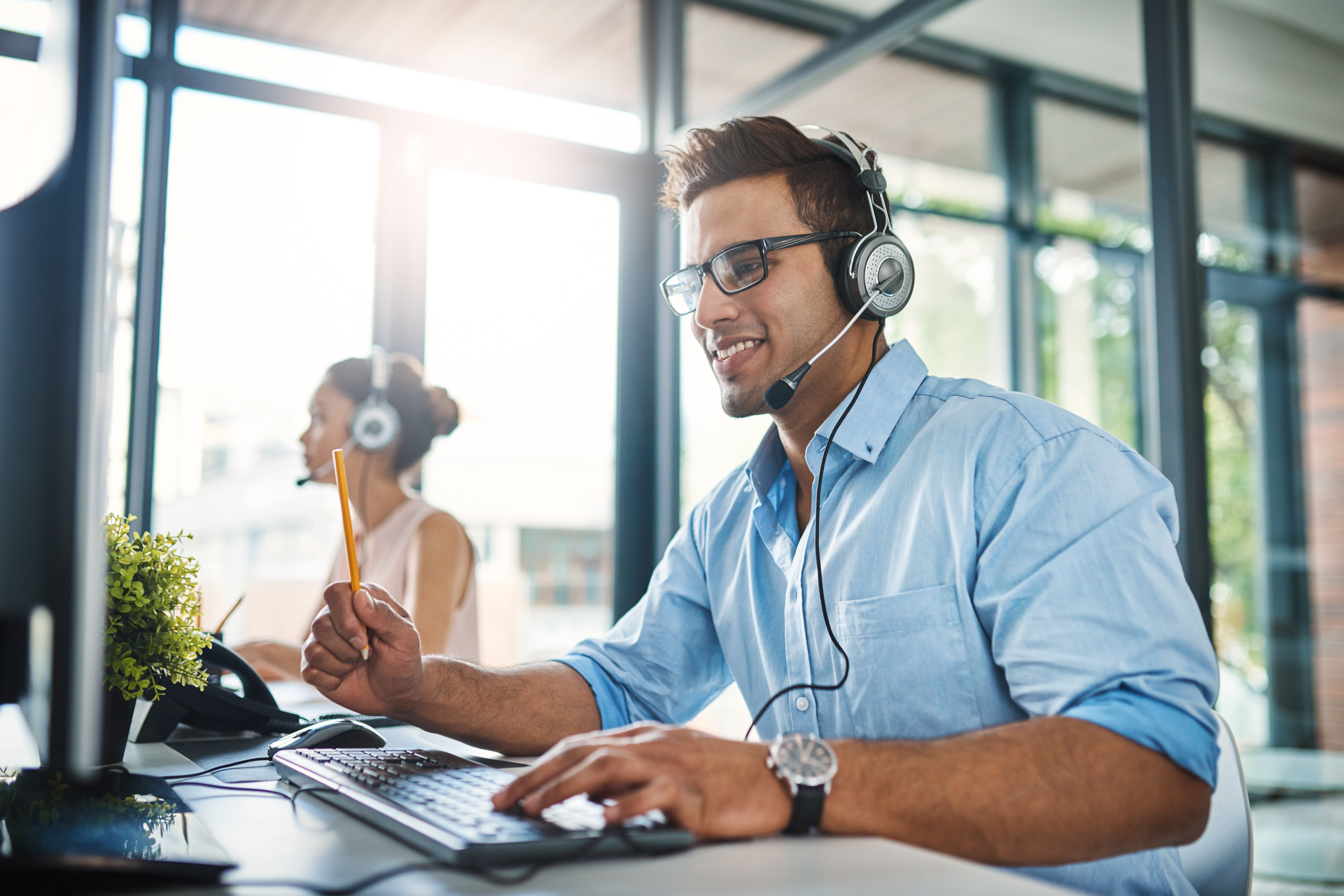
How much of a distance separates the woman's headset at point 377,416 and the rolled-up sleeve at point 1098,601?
1796 millimetres

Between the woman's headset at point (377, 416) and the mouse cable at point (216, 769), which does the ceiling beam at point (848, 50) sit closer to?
the woman's headset at point (377, 416)

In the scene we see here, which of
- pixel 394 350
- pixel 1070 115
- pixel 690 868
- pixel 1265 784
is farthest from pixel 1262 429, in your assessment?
pixel 394 350

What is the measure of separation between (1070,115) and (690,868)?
337 centimetres

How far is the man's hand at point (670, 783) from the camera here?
74 cm

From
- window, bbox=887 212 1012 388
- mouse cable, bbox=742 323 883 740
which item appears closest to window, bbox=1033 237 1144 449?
window, bbox=887 212 1012 388

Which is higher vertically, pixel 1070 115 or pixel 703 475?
pixel 1070 115

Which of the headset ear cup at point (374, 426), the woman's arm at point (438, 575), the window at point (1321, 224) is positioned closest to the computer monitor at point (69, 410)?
the woman's arm at point (438, 575)

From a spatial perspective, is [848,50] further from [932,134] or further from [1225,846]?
[1225,846]

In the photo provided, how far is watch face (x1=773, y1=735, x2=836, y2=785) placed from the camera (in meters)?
0.78

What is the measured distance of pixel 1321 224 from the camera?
92.4 inches

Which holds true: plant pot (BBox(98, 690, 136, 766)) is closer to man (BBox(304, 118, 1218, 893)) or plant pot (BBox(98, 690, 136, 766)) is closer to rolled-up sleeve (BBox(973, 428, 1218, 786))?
man (BBox(304, 118, 1218, 893))

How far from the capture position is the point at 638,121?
3.68m

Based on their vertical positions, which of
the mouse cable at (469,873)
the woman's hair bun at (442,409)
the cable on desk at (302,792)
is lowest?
the cable on desk at (302,792)

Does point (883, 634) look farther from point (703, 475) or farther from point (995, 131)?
point (995, 131)
